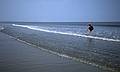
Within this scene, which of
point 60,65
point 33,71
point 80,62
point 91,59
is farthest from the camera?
point 91,59

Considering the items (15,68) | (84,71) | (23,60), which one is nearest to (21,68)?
(15,68)

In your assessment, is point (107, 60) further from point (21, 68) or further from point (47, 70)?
point (21, 68)

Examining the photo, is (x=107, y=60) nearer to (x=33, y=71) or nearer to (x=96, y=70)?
(x=96, y=70)

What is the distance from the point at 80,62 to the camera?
11.5 metres

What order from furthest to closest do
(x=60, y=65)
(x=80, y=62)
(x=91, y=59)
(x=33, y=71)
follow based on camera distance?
(x=91, y=59) → (x=80, y=62) → (x=60, y=65) → (x=33, y=71)

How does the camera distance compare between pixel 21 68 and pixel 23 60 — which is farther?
pixel 23 60

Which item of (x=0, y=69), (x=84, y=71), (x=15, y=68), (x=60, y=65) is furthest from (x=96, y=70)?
(x=0, y=69)

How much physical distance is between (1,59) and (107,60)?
218 inches

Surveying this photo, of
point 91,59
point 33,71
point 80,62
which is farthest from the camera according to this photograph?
point 91,59

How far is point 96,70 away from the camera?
9.64m

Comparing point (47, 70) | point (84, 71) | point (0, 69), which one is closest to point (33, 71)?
point (47, 70)

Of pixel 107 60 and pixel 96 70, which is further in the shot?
pixel 107 60

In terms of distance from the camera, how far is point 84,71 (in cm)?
938

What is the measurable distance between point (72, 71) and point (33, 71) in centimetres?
159
